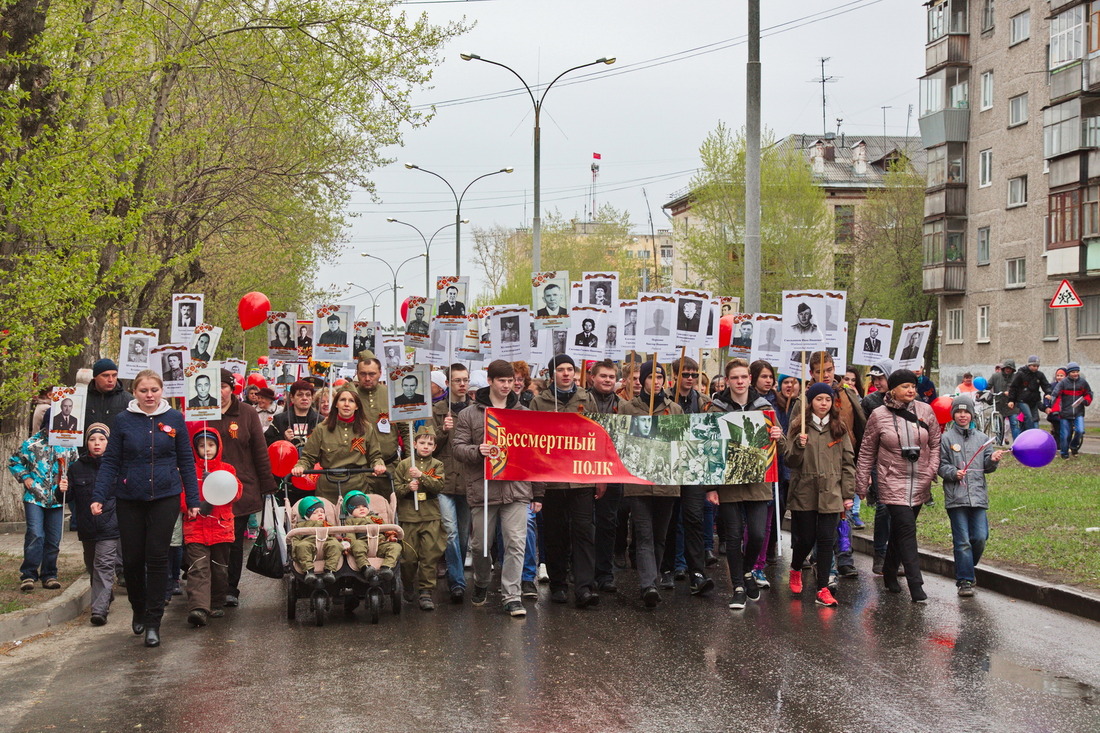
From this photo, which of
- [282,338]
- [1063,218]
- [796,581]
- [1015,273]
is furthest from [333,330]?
[1015,273]

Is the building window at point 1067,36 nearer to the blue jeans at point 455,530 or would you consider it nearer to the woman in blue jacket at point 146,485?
the blue jeans at point 455,530

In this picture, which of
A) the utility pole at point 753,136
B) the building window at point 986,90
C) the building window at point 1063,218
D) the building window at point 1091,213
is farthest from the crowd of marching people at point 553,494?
the building window at point 986,90

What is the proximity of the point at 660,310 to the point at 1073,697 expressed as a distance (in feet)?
19.2

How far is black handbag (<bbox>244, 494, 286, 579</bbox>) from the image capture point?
33.2 ft

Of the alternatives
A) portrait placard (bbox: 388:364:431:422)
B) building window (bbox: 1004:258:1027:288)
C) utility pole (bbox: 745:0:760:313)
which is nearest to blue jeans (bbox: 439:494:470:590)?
portrait placard (bbox: 388:364:431:422)

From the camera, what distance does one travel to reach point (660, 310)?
39.8 feet

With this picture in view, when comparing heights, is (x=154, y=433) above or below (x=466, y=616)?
above

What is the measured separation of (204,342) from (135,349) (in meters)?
0.66

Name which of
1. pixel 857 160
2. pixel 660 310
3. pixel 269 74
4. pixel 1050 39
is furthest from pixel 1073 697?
pixel 857 160

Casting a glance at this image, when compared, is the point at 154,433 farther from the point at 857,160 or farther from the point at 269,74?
the point at 857,160

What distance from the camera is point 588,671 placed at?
773cm

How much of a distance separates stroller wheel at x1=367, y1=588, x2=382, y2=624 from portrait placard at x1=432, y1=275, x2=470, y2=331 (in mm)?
3456

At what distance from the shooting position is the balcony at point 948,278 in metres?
51.3

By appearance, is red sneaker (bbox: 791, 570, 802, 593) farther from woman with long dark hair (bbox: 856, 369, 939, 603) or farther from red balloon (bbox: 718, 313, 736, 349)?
red balloon (bbox: 718, 313, 736, 349)
